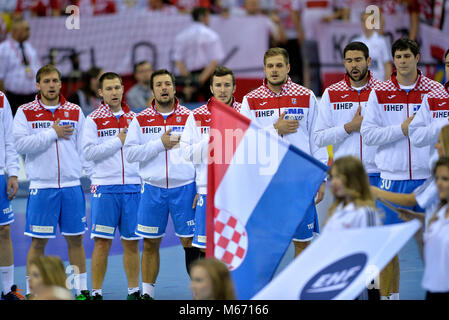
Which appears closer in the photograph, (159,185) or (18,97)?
(159,185)

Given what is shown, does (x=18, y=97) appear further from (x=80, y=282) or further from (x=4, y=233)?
(x=80, y=282)

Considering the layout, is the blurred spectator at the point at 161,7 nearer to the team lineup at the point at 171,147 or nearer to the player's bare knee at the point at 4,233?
the team lineup at the point at 171,147

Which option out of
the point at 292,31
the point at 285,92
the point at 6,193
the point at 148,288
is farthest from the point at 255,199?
the point at 292,31

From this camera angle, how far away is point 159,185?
8445 millimetres

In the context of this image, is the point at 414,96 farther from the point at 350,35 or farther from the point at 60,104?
the point at 350,35

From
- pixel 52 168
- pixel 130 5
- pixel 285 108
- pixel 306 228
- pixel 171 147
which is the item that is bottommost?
pixel 306 228

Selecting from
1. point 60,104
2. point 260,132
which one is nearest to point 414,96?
point 260,132

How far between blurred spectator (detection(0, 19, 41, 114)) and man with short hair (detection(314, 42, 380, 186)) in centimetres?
780

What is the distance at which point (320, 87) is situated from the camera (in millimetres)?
15938

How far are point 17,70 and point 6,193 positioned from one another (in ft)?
21.3

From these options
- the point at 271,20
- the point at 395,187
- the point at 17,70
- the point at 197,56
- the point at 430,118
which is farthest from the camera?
the point at 271,20

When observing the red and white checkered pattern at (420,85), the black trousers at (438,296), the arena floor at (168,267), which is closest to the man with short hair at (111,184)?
the arena floor at (168,267)

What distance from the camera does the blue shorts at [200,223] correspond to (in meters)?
8.11
